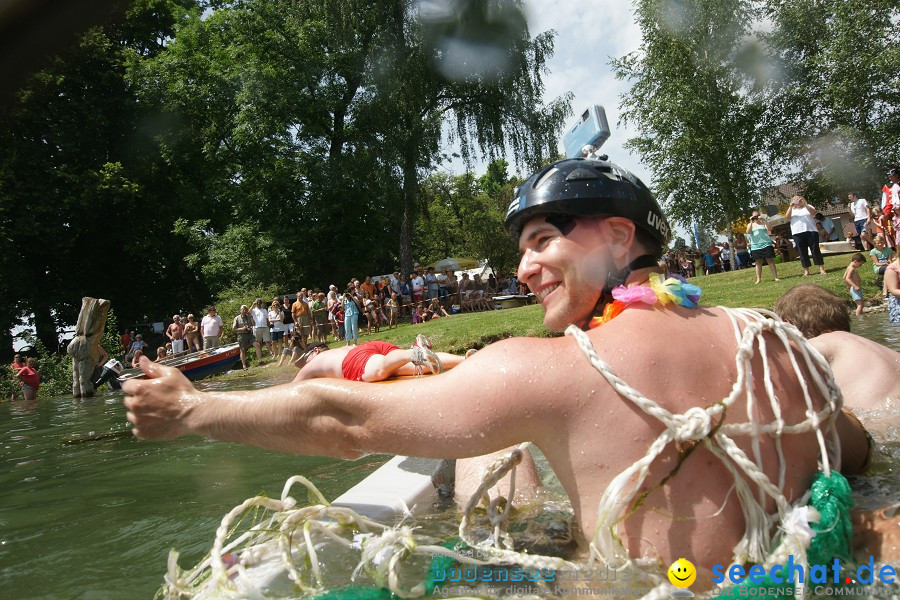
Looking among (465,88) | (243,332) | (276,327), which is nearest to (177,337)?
(243,332)

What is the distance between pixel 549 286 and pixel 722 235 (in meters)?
34.0

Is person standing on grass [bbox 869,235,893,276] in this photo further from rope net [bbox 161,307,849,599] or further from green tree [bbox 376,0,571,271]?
green tree [bbox 376,0,571,271]

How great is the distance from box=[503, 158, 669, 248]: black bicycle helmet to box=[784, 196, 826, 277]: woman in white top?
1355 centimetres

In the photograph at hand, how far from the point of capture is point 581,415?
184 centimetres

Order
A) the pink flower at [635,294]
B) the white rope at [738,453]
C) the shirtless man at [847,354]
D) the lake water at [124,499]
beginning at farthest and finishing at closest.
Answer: the shirtless man at [847,354] → the lake water at [124,499] → the pink flower at [635,294] → the white rope at [738,453]

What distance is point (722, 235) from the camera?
3328 cm

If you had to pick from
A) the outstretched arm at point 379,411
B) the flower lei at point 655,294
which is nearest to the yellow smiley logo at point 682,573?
the outstretched arm at point 379,411

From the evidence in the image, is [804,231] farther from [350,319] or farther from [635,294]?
[635,294]

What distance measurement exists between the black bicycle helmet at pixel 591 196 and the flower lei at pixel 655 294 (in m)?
0.24

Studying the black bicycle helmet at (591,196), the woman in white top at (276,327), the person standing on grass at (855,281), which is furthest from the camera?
the woman in white top at (276,327)

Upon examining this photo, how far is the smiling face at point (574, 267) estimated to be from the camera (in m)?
2.26

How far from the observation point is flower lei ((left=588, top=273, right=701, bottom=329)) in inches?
80.2

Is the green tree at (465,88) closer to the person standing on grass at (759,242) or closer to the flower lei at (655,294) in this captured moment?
the person standing on grass at (759,242)

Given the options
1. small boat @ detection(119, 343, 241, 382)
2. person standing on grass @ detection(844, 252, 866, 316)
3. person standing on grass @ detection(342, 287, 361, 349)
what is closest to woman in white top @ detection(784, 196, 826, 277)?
person standing on grass @ detection(844, 252, 866, 316)
